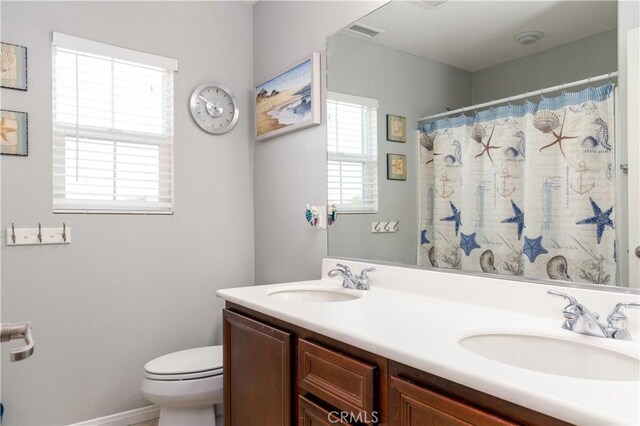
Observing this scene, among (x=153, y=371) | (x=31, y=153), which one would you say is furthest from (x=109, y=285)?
(x=31, y=153)

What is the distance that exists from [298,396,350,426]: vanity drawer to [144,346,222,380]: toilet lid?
860 mm

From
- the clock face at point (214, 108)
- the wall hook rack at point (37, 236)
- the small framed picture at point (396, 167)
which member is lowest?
the wall hook rack at point (37, 236)

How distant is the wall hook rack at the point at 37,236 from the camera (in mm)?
2020

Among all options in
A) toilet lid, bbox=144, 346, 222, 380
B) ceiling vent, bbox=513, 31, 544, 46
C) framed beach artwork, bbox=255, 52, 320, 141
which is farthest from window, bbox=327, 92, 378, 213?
toilet lid, bbox=144, 346, 222, 380

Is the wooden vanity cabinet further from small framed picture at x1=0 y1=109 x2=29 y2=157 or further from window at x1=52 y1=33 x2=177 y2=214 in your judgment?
small framed picture at x1=0 y1=109 x2=29 y2=157

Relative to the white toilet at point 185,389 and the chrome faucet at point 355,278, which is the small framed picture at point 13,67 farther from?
the chrome faucet at point 355,278

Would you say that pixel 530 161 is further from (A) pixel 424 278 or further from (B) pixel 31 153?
(B) pixel 31 153

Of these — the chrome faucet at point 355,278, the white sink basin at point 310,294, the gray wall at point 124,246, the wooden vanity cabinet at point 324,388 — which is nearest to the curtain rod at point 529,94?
the chrome faucet at point 355,278

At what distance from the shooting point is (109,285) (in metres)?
2.28

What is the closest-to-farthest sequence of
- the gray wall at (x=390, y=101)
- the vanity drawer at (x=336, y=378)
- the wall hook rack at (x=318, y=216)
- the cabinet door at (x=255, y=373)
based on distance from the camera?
the vanity drawer at (x=336, y=378) < the cabinet door at (x=255, y=373) < the gray wall at (x=390, y=101) < the wall hook rack at (x=318, y=216)

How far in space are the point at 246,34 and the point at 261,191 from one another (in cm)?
108

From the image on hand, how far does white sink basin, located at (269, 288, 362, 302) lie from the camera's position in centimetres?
183

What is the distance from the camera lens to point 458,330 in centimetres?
112

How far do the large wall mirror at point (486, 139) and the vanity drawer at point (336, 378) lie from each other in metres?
0.62
